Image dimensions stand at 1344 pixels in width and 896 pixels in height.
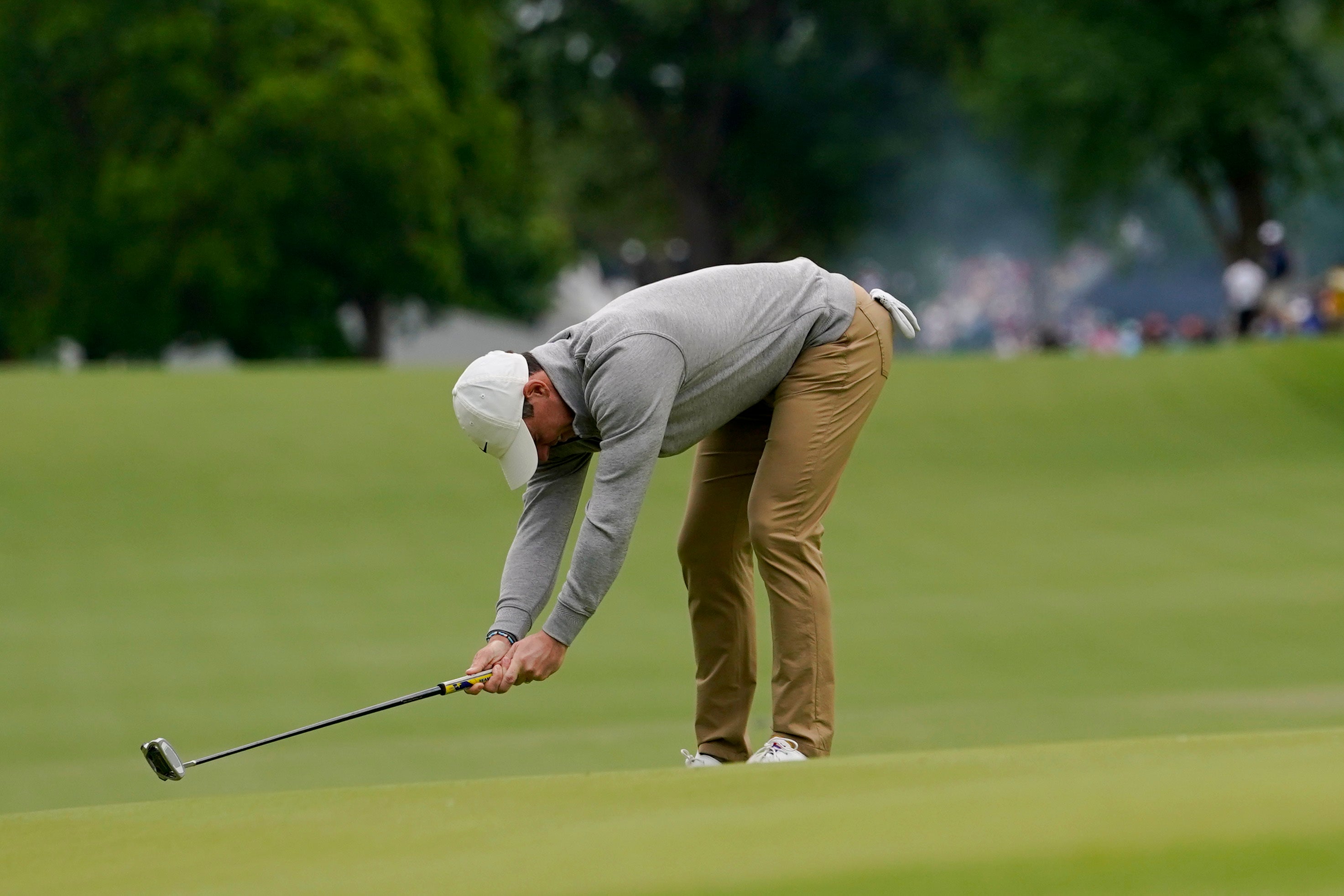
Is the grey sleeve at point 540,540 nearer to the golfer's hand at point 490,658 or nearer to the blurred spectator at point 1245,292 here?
the golfer's hand at point 490,658

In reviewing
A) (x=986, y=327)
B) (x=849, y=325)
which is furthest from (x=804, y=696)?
(x=986, y=327)

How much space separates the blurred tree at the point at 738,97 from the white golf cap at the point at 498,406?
37231 millimetres

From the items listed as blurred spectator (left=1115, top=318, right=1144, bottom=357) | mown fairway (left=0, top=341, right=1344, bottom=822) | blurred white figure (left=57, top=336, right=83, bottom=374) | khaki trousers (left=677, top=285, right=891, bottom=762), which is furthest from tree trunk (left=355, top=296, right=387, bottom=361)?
khaki trousers (left=677, top=285, right=891, bottom=762)

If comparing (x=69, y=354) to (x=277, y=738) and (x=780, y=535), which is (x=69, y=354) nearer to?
(x=277, y=738)

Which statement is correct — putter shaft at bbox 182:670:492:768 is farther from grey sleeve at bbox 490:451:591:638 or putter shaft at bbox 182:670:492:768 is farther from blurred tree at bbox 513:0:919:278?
blurred tree at bbox 513:0:919:278

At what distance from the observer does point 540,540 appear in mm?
5047

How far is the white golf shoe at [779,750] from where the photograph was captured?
495cm

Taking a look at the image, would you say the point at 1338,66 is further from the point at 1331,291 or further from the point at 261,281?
the point at 261,281

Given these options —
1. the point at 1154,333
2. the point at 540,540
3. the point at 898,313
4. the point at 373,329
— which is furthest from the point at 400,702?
the point at 1154,333

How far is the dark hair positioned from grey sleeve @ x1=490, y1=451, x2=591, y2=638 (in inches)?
14.6

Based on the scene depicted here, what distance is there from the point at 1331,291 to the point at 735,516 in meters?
28.6

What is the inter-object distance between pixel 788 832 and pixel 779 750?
1380 millimetres

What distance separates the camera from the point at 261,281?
3466 cm

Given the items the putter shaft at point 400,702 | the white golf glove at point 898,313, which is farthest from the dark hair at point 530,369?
the white golf glove at point 898,313
